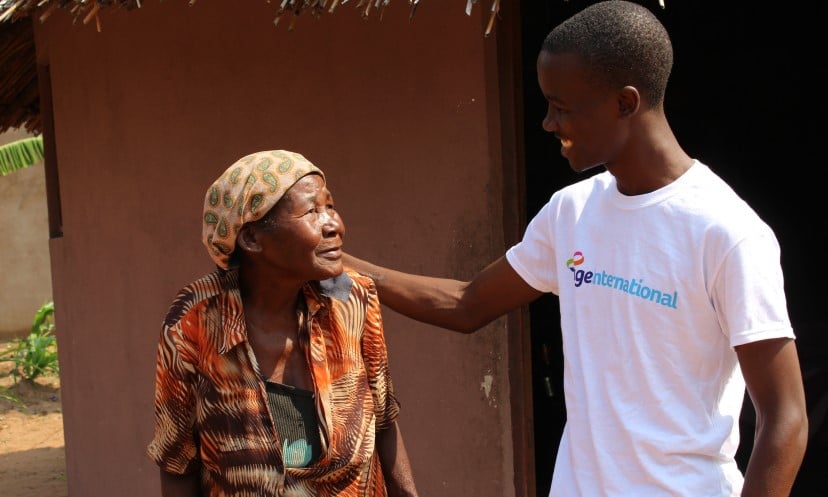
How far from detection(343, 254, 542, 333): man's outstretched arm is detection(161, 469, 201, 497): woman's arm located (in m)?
0.71

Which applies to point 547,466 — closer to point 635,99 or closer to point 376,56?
point 376,56

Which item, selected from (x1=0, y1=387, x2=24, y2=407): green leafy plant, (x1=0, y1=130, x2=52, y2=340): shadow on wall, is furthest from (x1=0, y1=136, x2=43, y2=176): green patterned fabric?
(x1=0, y1=387, x2=24, y2=407): green leafy plant

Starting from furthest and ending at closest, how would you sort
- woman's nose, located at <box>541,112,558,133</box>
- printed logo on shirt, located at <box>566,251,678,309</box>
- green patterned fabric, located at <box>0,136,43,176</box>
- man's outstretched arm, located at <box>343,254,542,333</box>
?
green patterned fabric, located at <box>0,136,43,176</box> < man's outstretched arm, located at <box>343,254,542,333</box> < woman's nose, located at <box>541,112,558,133</box> < printed logo on shirt, located at <box>566,251,678,309</box>

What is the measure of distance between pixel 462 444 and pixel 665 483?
2181 millimetres

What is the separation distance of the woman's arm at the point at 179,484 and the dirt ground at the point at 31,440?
518cm

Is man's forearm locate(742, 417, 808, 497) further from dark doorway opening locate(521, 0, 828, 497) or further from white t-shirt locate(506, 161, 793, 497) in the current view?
dark doorway opening locate(521, 0, 828, 497)

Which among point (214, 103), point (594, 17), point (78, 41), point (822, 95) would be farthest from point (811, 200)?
point (594, 17)

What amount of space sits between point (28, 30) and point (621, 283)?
205 inches

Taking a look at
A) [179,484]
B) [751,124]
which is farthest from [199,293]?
[751,124]

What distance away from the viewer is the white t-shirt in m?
1.80

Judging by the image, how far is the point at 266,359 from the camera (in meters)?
2.36

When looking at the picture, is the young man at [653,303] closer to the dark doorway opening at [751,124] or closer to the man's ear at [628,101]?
the man's ear at [628,101]

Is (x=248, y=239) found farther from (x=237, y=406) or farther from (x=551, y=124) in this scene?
(x=551, y=124)

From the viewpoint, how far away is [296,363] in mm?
2375
